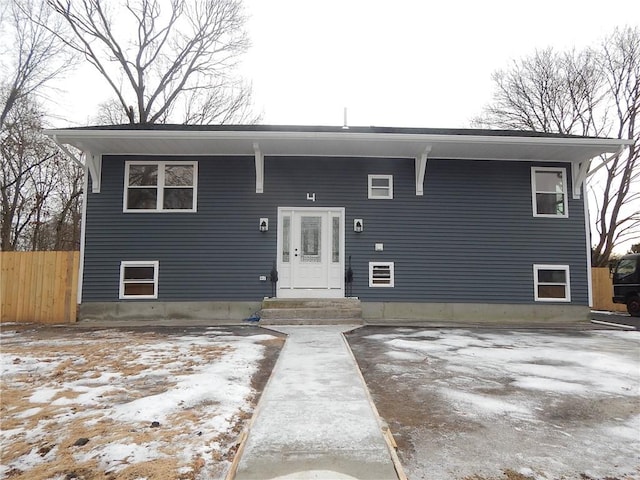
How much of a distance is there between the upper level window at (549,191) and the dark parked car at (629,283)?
4.89 m

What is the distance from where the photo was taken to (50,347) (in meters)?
5.38

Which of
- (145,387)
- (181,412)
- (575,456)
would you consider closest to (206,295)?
(145,387)

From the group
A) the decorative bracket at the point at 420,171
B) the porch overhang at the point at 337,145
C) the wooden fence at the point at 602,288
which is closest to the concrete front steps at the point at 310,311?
the porch overhang at the point at 337,145

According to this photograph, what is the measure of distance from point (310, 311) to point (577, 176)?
23.7ft

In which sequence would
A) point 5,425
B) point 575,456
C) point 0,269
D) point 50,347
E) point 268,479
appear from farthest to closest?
point 0,269, point 50,347, point 5,425, point 575,456, point 268,479

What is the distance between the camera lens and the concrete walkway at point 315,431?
1.97 m

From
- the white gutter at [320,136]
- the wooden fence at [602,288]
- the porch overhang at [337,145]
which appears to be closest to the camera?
the white gutter at [320,136]

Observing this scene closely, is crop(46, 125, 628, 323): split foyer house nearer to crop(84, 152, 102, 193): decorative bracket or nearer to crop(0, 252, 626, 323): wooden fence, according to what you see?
crop(84, 152, 102, 193): decorative bracket

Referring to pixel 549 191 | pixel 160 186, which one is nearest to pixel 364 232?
pixel 549 191

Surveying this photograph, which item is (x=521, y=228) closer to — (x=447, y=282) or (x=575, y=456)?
(x=447, y=282)

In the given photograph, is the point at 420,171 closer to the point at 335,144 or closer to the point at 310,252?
the point at 335,144

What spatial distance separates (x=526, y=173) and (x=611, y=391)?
6.64 metres

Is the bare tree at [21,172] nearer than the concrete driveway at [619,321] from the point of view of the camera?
No

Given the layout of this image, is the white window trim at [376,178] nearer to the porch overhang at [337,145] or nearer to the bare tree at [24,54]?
the porch overhang at [337,145]
